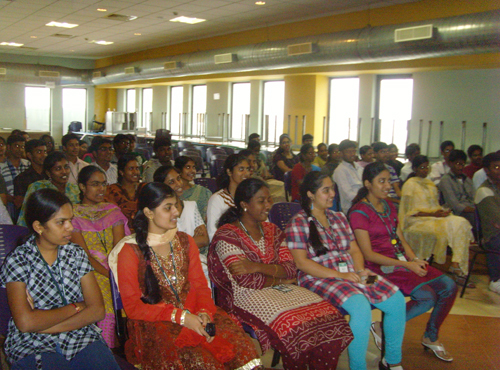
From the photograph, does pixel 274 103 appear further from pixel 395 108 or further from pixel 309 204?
pixel 309 204

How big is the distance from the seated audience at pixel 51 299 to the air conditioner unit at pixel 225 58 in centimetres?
737

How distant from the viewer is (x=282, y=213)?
3428 mm

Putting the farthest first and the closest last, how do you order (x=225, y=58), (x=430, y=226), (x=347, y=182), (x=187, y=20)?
(x=187, y=20)
(x=225, y=58)
(x=347, y=182)
(x=430, y=226)

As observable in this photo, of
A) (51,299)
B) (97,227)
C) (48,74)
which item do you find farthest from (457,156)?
(48,74)

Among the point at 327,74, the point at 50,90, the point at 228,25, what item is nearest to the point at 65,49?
the point at 50,90

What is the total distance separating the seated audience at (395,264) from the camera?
2.84m

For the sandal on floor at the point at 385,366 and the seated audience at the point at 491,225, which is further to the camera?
the seated audience at the point at 491,225

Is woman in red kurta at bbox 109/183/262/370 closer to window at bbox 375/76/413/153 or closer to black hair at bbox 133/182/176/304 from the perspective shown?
black hair at bbox 133/182/176/304

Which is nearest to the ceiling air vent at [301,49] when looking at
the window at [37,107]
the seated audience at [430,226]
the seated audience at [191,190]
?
the seated audience at [430,226]

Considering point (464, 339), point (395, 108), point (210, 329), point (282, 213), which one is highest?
point (395, 108)

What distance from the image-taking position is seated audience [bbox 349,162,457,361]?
9.33 feet

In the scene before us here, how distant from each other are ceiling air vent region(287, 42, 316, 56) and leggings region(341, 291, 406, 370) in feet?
17.6

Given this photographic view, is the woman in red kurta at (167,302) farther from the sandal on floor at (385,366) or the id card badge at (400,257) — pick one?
the id card badge at (400,257)

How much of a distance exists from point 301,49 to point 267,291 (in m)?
A: 5.78
